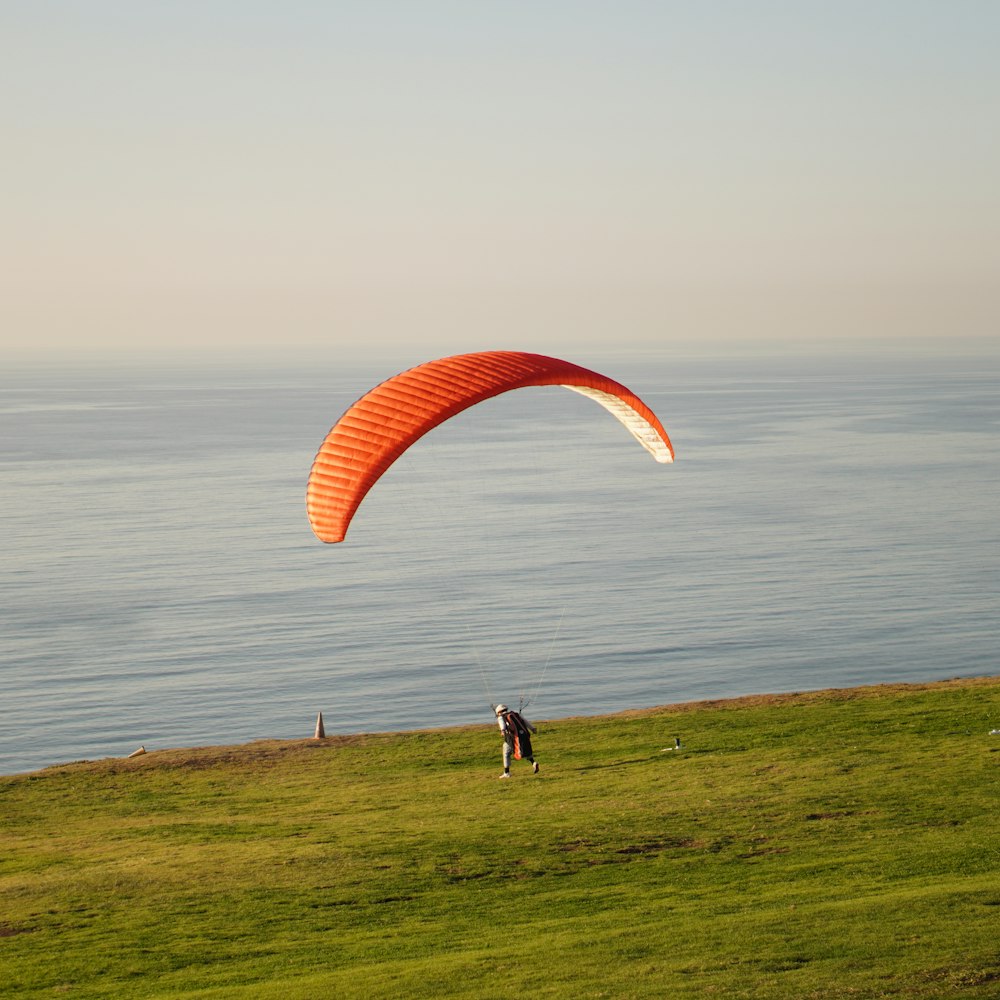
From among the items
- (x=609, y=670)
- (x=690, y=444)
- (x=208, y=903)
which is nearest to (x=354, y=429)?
(x=208, y=903)

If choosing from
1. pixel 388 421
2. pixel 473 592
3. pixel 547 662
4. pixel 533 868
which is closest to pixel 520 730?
pixel 533 868

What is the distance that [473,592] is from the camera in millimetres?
72625

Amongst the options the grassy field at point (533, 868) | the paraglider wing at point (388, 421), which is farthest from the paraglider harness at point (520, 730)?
the paraglider wing at point (388, 421)

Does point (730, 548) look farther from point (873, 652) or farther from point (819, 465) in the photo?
point (819, 465)

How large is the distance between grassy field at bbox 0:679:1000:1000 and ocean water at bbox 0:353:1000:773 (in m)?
8.34

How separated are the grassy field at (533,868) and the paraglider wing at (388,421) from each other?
5.93 meters

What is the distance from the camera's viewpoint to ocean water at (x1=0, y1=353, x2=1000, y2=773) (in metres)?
49.0

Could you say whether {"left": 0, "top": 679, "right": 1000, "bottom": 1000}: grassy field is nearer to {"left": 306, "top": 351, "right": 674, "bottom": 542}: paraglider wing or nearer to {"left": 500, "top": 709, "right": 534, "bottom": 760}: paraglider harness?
{"left": 500, "top": 709, "right": 534, "bottom": 760}: paraglider harness

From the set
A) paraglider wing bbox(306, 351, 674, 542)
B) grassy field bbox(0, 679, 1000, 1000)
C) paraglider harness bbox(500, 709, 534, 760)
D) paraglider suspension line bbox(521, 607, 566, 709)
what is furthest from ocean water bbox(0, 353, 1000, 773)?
paraglider wing bbox(306, 351, 674, 542)

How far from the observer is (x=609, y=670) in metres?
52.5

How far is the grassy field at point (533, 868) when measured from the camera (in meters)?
15.5

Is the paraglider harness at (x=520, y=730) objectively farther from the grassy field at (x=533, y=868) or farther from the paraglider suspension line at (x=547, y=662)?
the paraglider suspension line at (x=547, y=662)

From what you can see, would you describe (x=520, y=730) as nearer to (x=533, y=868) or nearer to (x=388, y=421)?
(x=533, y=868)

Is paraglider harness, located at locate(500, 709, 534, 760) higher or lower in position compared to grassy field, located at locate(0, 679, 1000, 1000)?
higher
